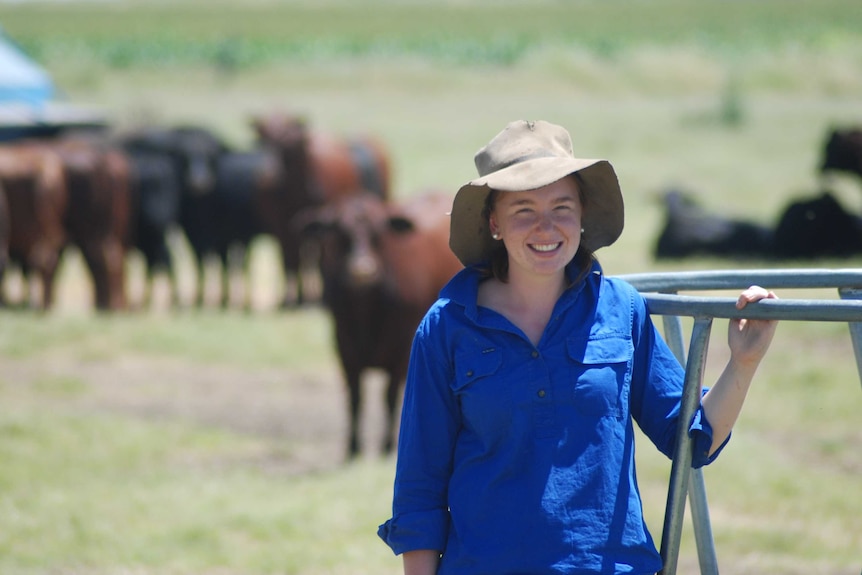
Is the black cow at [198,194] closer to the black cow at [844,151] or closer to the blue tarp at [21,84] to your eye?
the blue tarp at [21,84]

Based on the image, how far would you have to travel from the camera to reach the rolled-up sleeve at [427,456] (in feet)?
7.95

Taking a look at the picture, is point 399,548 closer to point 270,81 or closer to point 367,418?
point 367,418

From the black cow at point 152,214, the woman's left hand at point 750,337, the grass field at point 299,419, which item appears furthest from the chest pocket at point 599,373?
the black cow at point 152,214

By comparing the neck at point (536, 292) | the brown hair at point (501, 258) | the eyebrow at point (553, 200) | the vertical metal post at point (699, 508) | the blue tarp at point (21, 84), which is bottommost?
the vertical metal post at point (699, 508)

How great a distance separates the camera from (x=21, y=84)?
20844mm

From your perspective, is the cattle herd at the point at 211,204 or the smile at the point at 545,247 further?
the cattle herd at the point at 211,204

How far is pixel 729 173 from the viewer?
23344 mm

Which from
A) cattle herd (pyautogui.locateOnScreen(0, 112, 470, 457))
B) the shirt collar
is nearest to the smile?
the shirt collar

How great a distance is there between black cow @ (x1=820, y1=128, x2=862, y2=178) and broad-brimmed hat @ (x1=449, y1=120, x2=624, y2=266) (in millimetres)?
11657

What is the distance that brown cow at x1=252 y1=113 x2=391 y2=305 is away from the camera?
13.9 m

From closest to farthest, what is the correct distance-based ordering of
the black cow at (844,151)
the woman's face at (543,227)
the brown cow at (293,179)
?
the woman's face at (543,227) < the black cow at (844,151) < the brown cow at (293,179)

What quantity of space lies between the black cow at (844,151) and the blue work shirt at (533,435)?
1179cm

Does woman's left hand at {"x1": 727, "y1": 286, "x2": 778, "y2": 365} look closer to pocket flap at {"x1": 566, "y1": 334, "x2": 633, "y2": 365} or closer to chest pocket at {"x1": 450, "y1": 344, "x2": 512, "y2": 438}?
pocket flap at {"x1": 566, "y1": 334, "x2": 633, "y2": 365}

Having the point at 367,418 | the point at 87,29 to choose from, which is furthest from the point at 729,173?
the point at 87,29
